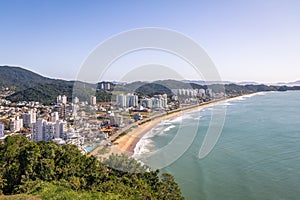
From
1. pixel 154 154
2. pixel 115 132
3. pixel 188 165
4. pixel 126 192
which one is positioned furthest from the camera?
pixel 115 132

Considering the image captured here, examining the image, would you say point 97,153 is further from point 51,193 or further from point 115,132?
point 51,193

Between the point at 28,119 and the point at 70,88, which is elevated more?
the point at 70,88

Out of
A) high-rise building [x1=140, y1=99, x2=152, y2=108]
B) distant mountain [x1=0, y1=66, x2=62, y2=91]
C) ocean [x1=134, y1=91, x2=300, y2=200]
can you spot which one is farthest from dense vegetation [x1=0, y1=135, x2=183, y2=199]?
distant mountain [x1=0, y1=66, x2=62, y2=91]

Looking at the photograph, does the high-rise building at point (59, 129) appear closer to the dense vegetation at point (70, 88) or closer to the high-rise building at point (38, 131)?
the high-rise building at point (38, 131)

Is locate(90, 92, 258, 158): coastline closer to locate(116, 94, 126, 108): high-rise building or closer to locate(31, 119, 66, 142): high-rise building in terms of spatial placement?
locate(116, 94, 126, 108): high-rise building

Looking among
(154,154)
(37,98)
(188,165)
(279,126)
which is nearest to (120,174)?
(188,165)

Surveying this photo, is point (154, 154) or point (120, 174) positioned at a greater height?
point (120, 174)

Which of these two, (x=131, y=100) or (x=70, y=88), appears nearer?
(x=131, y=100)

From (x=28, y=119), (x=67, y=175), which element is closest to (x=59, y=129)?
(x=28, y=119)

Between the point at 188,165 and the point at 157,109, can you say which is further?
the point at 157,109

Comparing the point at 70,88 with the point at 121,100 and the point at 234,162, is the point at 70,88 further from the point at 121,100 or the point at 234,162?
the point at 234,162

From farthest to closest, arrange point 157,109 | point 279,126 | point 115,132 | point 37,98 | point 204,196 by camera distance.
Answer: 1. point 37,98
2. point 157,109
3. point 279,126
4. point 115,132
5. point 204,196
